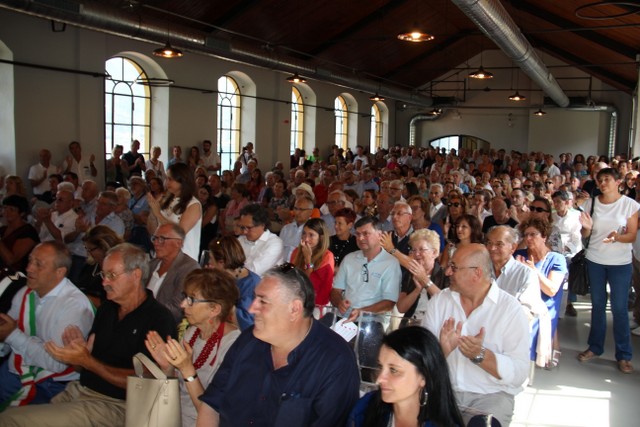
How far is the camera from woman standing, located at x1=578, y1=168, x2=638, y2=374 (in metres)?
5.39

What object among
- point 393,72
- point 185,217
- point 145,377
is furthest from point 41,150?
point 393,72

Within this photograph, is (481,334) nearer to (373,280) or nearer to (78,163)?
(373,280)

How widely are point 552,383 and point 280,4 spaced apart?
1061 cm

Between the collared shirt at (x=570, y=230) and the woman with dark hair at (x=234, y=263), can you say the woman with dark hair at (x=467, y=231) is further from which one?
the collared shirt at (x=570, y=230)

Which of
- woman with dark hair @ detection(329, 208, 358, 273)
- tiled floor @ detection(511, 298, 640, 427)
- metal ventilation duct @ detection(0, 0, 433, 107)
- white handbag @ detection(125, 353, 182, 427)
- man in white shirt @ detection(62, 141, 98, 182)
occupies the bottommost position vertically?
tiled floor @ detection(511, 298, 640, 427)

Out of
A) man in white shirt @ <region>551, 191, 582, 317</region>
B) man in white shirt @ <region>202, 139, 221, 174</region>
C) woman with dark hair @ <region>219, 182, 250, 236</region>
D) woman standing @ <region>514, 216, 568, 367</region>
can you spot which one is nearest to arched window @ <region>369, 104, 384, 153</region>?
man in white shirt @ <region>202, 139, 221, 174</region>

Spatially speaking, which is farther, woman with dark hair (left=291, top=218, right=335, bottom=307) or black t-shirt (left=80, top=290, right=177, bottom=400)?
woman with dark hair (left=291, top=218, right=335, bottom=307)

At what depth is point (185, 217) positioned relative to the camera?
16.7ft

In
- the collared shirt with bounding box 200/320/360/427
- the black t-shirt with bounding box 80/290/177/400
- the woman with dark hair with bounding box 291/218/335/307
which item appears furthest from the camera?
the woman with dark hair with bounding box 291/218/335/307

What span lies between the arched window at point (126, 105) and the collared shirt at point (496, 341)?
997 cm

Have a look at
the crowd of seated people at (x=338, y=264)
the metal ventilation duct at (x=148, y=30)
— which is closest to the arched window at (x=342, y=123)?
the metal ventilation duct at (x=148, y=30)

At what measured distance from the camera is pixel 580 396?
4844mm

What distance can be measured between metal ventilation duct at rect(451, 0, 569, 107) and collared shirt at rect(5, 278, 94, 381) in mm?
6535

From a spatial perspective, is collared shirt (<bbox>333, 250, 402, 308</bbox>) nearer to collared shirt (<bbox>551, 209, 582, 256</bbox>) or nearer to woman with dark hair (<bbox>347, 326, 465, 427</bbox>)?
woman with dark hair (<bbox>347, 326, 465, 427</bbox>)
